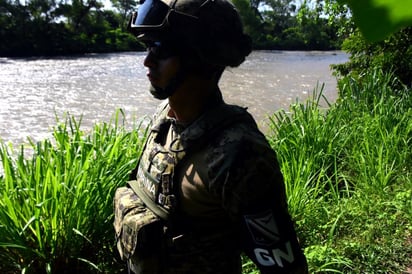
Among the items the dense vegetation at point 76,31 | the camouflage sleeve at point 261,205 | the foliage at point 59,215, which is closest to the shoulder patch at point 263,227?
the camouflage sleeve at point 261,205

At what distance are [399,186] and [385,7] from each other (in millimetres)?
3673

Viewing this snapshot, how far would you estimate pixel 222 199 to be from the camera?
4.02 ft

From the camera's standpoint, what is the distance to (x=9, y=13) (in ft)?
116

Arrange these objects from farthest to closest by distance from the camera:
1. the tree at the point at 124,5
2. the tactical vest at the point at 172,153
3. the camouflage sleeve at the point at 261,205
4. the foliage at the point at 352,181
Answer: the tree at the point at 124,5 < the foliage at the point at 352,181 < the tactical vest at the point at 172,153 < the camouflage sleeve at the point at 261,205

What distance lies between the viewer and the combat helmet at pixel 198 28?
1338 mm

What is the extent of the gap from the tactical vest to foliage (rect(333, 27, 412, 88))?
5469 mm

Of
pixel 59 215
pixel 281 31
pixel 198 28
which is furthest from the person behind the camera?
pixel 281 31

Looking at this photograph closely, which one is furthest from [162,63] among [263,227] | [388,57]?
[388,57]

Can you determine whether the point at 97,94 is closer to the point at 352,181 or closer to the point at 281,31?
the point at 352,181

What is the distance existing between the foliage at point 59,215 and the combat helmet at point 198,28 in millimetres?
1304

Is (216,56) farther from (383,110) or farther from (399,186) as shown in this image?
(383,110)

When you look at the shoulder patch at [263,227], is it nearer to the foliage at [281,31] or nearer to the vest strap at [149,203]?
the vest strap at [149,203]

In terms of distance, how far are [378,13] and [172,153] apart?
1.22 m

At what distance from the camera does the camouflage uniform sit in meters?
1.21
